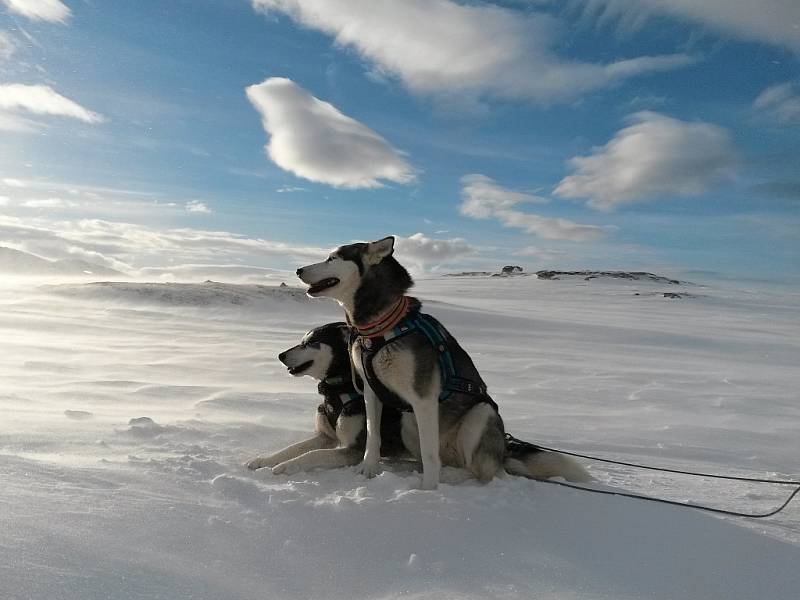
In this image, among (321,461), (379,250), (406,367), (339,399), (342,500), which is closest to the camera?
(342,500)

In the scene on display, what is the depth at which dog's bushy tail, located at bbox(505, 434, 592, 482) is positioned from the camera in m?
3.45

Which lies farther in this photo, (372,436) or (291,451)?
(291,451)

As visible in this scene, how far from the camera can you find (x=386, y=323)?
11.0 feet

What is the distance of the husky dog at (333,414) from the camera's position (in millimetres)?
3641

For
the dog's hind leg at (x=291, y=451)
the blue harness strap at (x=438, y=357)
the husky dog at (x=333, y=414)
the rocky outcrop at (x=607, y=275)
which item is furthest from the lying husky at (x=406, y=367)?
the rocky outcrop at (x=607, y=275)

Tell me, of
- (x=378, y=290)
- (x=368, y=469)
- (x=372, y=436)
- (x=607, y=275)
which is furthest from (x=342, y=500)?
(x=607, y=275)

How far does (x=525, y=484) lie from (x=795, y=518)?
5.35 ft

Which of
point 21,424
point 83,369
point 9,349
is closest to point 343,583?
point 21,424

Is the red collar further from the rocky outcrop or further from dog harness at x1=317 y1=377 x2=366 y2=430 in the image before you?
the rocky outcrop

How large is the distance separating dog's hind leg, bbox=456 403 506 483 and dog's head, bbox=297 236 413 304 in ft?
3.19

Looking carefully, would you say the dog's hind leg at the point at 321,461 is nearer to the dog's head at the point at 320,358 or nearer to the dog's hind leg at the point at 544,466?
the dog's head at the point at 320,358

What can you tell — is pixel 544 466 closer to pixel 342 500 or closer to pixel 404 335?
pixel 404 335

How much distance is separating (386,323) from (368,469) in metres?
0.99

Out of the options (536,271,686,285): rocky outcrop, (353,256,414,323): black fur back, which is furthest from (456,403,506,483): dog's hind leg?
(536,271,686,285): rocky outcrop
